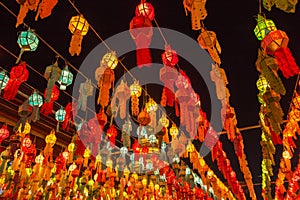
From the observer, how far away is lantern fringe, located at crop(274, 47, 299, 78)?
2.67 m

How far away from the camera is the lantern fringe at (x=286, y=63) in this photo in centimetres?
267

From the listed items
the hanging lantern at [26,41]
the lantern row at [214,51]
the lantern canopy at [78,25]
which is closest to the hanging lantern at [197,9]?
the lantern row at [214,51]

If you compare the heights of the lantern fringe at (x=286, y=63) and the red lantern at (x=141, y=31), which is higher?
the red lantern at (x=141, y=31)

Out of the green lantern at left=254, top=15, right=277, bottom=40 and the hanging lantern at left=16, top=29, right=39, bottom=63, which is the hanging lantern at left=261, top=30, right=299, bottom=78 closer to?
the green lantern at left=254, top=15, right=277, bottom=40

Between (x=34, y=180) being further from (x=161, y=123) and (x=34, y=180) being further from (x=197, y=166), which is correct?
(x=197, y=166)

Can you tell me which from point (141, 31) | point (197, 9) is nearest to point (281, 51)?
point (197, 9)

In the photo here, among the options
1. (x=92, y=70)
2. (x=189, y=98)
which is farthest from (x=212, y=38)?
(x=92, y=70)

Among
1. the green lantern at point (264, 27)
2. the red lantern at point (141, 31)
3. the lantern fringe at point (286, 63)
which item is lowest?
the lantern fringe at point (286, 63)

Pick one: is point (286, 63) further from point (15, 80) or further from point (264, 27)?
point (15, 80)

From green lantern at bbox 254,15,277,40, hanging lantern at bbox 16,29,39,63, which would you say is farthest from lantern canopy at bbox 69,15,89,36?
green lantern at bbox 254,15,277,40

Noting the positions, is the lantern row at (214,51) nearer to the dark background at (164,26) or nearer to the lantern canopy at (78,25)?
the dark background at (164,26)

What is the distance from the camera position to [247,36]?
4.86 meters

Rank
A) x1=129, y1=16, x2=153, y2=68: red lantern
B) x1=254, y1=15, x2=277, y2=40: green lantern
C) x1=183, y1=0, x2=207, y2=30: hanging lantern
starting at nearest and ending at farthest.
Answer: x1=183, y1=0, x2=207, y2=30: hanging lantern, x1=129, y1=16, x2=153, y2=68: red lantern, x1=254, y1=15, x2=277, y2=40: green lantern

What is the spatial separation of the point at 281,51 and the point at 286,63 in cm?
13
